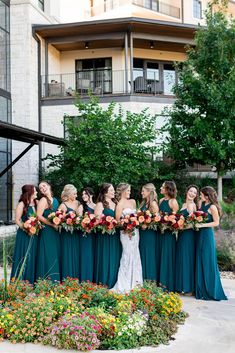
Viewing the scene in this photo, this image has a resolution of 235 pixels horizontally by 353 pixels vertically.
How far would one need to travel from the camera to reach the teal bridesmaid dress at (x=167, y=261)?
795 cm

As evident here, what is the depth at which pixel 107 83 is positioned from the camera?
23438 millimetres

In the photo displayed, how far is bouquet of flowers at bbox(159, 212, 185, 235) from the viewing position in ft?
25.1

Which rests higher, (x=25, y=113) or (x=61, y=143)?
(x=25, y=113)

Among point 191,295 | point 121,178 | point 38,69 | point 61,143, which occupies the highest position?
point 38,69

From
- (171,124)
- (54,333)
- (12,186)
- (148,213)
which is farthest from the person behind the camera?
(12,186)

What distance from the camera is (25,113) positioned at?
20.3 meters

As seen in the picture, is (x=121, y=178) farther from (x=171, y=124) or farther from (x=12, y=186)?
(x=12, y=186)

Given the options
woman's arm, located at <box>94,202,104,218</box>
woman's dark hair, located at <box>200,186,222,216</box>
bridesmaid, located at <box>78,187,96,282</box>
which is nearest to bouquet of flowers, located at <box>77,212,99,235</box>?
woman's arm, located at <box>94,202,104,218</box>

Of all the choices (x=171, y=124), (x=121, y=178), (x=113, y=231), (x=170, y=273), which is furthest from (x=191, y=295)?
(x=171, y=124)

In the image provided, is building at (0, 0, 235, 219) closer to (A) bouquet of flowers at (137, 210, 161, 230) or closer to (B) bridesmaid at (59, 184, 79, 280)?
(B) bridesmaid at (59, 184, 79, 280)

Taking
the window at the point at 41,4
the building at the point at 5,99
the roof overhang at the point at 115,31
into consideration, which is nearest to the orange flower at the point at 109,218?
the building at the point at 5,99

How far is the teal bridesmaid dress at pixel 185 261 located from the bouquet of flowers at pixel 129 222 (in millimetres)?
887

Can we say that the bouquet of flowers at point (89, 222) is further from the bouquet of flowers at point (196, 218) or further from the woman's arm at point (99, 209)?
the bouquet of flowers at point (196, 218)

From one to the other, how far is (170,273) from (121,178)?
8.03 m
